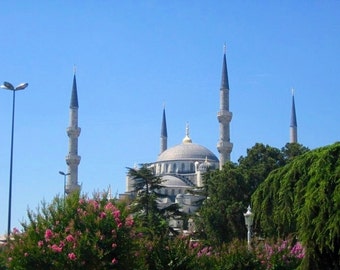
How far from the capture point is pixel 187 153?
323 ft

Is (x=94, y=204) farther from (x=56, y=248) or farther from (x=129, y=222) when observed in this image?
(x=56, y=248)

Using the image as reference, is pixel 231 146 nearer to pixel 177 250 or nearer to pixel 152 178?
pixel 152 178

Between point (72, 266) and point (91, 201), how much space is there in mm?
1857

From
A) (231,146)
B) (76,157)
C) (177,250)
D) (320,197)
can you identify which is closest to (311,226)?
(320,197)

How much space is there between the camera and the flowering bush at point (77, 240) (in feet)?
51.3

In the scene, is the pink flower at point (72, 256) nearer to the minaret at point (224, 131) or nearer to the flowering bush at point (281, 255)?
the flowering bush at point (281, 255)

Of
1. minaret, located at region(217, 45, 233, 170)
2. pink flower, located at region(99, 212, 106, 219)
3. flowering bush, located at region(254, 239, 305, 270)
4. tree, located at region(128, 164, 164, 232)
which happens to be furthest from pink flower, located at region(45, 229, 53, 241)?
minaret, located at region(217, 45, 233, 170)

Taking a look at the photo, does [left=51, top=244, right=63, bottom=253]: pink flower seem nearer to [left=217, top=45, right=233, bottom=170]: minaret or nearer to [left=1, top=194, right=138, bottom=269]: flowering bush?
[left=1, top=194, right=138, bottom=269]: flowering bush

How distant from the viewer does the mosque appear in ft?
229

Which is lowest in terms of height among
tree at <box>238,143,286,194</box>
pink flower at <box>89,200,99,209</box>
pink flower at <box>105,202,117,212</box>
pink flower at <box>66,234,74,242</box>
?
pink flower at <box>66,234,74,242</box>

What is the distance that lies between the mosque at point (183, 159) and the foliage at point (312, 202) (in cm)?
4301

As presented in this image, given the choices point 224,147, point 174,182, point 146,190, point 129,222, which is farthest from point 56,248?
point 174,182

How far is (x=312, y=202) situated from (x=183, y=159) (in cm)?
8040

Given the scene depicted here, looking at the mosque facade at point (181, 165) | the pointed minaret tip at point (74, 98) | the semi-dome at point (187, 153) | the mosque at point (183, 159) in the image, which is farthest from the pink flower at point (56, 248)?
the semi-dome at point (187, 153)
